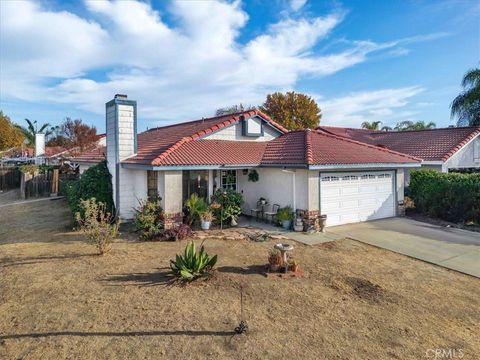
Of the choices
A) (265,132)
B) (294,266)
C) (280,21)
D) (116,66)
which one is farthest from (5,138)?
(294,266)

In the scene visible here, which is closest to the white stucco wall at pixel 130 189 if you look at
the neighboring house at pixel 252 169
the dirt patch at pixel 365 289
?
the neighboring house at pixel 252 169

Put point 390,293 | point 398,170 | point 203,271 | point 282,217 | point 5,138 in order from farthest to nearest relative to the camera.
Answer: point 5,138, point 398,170, point 282,217, point 203,271, point 390,293

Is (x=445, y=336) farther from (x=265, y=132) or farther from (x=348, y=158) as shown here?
(x=265, y=132)

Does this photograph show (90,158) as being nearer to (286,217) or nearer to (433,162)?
(286,217)

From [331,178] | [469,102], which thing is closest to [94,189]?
[331,178]

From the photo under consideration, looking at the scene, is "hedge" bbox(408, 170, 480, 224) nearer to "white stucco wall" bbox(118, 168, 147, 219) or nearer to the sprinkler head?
the sprinkler head

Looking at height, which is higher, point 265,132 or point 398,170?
point 265,132
